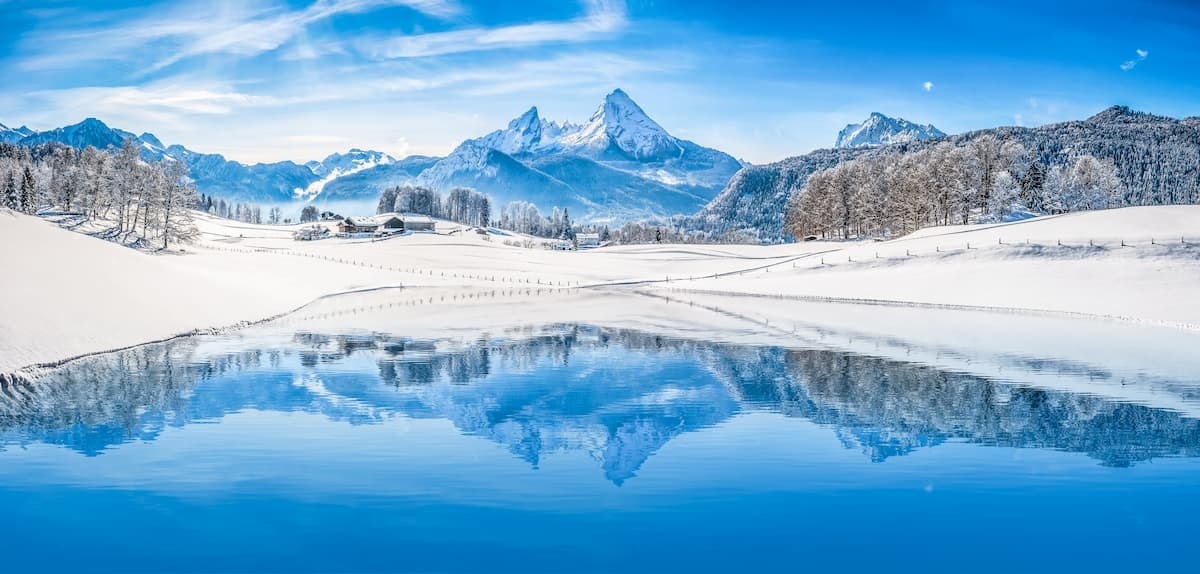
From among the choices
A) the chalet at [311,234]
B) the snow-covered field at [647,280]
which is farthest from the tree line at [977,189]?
the chalet at [311,234]

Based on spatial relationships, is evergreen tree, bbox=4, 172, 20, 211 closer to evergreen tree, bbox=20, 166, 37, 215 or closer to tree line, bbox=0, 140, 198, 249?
tree line, bbox=0, 140, 198, 249

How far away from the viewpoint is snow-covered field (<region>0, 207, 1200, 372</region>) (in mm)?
39594

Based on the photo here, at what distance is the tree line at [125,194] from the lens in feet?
346

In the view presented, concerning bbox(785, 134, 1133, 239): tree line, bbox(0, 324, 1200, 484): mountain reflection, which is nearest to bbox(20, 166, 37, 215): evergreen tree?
bbox(0, 324, 1200, 484): mountain reflection

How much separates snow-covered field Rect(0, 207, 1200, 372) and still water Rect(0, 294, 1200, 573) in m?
11.1

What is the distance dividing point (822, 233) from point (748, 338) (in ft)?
351

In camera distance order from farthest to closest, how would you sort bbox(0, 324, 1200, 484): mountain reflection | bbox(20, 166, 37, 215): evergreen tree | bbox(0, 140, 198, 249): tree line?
bbox(20, 166, 37, 215): evergreen tree, bbox(0, 140, 198, 249): tree line, bbox(0, 324, 1200, 484): mountain reflection

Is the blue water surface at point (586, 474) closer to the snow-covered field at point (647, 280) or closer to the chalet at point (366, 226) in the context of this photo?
the snow-covered field at point (647, 280)

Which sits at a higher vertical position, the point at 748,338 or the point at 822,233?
the point at 822,233

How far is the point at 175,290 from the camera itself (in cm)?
5181

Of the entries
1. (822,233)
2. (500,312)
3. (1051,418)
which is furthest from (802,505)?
(822,233)

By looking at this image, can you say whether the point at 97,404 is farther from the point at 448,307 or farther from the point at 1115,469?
the point at 448,307

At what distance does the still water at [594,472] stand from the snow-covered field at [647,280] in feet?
36.3

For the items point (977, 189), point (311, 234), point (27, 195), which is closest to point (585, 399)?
point (977, 189)
